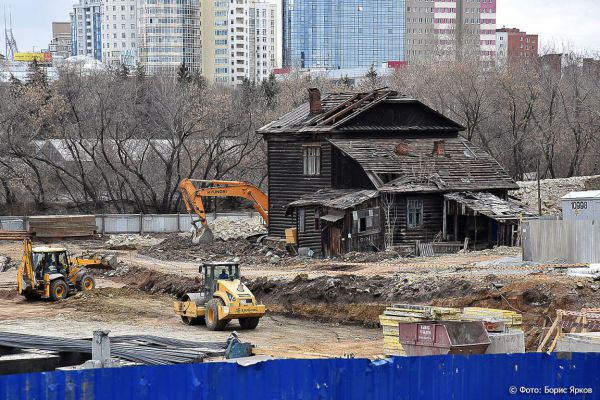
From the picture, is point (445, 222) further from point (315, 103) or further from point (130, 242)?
point (130, 242)

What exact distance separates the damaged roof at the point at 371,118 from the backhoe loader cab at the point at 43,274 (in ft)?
49.7

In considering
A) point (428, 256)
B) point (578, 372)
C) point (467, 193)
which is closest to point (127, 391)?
point (578, 372)

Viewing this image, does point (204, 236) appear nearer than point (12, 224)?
Yes

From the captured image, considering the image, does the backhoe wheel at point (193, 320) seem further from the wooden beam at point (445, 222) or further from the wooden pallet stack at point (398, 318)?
the wooden beam at point (445, 222)

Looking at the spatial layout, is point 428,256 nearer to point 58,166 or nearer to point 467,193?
point 467,193

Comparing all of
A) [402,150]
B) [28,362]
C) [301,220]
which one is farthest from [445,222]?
[28,362]

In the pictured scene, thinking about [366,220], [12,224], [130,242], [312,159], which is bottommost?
[130,242]

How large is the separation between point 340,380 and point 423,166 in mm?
35445

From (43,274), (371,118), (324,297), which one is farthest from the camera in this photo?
(371,118)

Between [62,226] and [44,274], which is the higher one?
[44,274]

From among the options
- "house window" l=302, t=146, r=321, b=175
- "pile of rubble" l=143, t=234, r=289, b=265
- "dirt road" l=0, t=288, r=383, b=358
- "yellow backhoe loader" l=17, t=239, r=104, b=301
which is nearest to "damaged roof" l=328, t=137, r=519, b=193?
"house window" l=302, t=146, r=321, b=175

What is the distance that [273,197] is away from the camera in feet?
189

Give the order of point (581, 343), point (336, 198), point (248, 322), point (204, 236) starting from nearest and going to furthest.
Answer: point (581, 343), point (248, 322), point (336, 198), point (204, 236)

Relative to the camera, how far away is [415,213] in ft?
171
